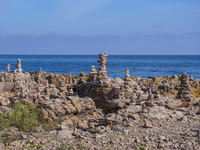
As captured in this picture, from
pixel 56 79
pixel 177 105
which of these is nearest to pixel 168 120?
pixel 177 105

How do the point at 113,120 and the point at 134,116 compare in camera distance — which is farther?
the point at 134,116

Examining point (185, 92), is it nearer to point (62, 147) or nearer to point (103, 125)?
point (103, 125)

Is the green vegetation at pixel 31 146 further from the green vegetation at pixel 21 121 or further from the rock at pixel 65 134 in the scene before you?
the green vegetation at pixel 21 121

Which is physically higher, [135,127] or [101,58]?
[101,58]

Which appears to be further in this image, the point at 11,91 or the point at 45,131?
the point at 11,91

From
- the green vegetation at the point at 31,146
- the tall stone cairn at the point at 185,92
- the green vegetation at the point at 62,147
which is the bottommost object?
the green vegetation at the point at 31,146

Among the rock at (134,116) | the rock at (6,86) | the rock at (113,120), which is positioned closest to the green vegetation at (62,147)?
the rock at (113,120)

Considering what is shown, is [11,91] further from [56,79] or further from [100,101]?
[56,79]

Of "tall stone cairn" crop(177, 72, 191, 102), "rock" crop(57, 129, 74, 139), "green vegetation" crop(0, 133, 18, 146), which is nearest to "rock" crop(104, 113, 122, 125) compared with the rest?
"rock" crop(57, 129, 74, 139)

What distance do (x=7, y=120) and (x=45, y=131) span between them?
192 cm

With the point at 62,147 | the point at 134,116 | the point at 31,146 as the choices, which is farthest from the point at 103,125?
the point at 31,146

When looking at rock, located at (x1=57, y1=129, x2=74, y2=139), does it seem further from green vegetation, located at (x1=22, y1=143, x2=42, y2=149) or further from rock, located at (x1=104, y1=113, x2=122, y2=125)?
rock, located at (x1=104, y1=113, x2=122, y2=125)

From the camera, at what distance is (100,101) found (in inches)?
941

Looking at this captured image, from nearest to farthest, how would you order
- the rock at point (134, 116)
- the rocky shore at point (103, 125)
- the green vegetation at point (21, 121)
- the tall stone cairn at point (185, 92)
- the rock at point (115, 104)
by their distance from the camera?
the rocky shore at point (103, 125) < the green vegetation at point (21, 121) < the rock at point (134, 116) < the rock at point (115, 104) < the tall stone cairn at point (185, 92)
